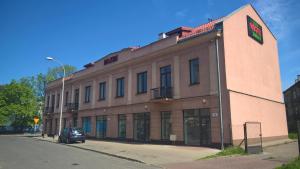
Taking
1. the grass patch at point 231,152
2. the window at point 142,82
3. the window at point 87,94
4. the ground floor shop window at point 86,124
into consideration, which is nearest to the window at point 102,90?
the window at point 87,94

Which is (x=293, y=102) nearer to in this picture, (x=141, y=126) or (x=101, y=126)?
(x=141, y=126)

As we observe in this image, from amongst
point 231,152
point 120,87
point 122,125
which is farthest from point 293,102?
point 231,152

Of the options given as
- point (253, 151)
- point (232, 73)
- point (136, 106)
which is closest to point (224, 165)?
point (253, 151)

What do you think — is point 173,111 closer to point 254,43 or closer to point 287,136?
point 254,43

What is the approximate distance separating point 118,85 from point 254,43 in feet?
45.4

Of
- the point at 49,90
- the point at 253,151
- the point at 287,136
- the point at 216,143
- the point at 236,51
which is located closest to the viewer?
the point at 253,151

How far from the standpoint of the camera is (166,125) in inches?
869

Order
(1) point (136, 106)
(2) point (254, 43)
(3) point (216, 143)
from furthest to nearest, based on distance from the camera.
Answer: (1) point (136, 106) → (2) point (254, 43) → (3) point (216, 143)

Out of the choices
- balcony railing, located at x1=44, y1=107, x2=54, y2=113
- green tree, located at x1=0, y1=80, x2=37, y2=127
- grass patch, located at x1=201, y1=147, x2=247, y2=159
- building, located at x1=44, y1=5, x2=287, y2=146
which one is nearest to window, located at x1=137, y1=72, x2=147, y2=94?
building, located at x1=44, y1=5, x2=287, y2=146

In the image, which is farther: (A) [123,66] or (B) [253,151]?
(A) [123,66]

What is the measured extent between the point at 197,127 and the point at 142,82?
7.71 metres

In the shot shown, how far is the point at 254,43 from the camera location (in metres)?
23.4

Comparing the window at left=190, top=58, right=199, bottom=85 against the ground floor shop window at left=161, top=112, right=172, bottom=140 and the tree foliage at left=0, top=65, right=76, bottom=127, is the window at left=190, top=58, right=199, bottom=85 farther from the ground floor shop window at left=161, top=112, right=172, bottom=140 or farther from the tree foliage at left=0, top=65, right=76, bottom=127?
the tree foliage at left=0, top=65, right=76, bottom=127

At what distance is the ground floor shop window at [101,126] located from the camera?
29.7m
